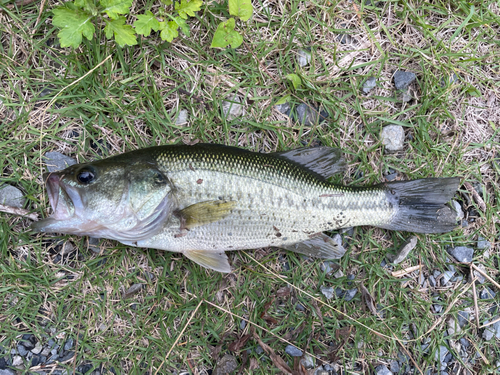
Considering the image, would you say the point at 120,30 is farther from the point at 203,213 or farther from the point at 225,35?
the point at 203,213

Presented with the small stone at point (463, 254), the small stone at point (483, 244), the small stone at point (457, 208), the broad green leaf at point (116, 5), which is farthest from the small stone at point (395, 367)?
the broad green leaf at point (116, 5)

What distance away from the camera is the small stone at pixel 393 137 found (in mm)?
3537

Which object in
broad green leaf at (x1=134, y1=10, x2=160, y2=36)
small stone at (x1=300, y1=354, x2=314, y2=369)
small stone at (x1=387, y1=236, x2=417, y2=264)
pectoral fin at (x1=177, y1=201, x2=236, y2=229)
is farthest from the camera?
small stone at (x1=387, y1=236, x2=417, y2=264)

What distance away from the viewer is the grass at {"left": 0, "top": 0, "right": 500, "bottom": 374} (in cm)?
321

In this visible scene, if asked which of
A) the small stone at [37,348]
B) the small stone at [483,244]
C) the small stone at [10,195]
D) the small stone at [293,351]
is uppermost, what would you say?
the small stone at [10,195]

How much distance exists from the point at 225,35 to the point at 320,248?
2.24 m

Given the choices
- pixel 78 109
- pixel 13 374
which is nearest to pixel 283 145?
pixel 78 109

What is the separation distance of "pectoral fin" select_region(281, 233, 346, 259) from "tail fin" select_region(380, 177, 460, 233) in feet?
1.67

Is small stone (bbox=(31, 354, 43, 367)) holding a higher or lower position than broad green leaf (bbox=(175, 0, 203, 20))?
lower

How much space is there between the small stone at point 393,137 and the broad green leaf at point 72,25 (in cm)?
301

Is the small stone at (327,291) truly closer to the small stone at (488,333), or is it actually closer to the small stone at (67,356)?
the small stone at (488,333)

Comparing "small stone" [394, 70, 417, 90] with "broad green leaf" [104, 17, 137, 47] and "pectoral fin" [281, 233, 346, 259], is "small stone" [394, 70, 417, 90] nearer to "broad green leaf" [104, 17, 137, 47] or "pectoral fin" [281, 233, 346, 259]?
"pectoral fin" [281, 233, 346, 259]

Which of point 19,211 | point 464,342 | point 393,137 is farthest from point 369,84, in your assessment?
point 19,211

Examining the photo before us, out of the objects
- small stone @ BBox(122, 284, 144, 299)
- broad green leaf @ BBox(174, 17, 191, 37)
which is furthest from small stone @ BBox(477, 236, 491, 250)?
broad green leaf @ BBox(174, 17, 191, 37)
